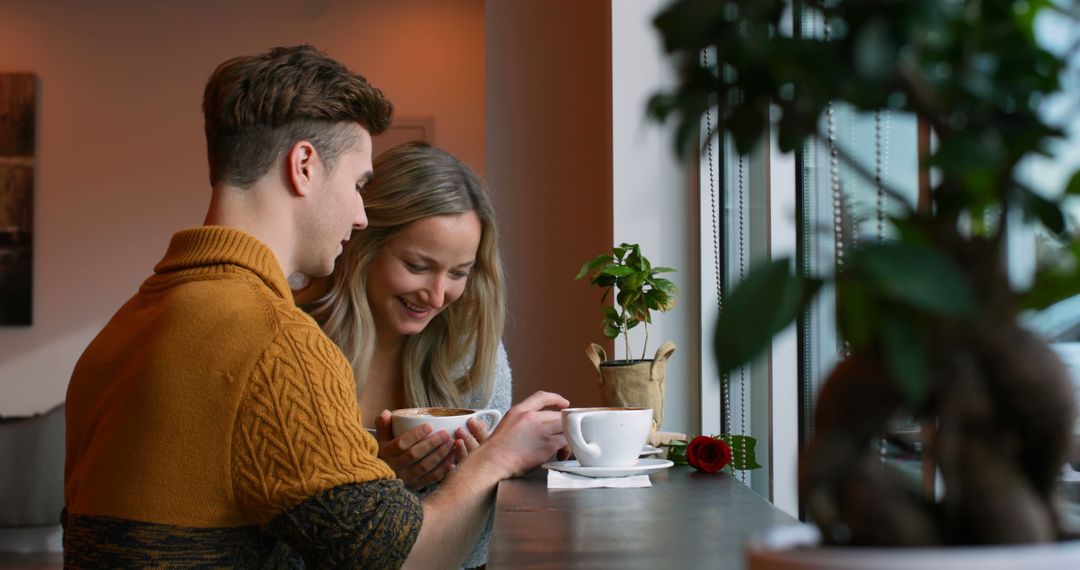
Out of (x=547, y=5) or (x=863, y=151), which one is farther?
(x=547, y=5)

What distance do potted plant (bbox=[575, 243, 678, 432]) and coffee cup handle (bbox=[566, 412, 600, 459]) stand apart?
25 cm

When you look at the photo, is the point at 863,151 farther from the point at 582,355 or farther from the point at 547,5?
the point at 547,5

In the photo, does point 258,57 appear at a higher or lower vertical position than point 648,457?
higher

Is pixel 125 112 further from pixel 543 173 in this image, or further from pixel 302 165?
pixel 302 165

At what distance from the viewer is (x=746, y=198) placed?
2037 millimetres

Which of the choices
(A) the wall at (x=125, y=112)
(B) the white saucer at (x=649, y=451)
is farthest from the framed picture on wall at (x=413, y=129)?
(B) the white saucer at (x=649, y=451)

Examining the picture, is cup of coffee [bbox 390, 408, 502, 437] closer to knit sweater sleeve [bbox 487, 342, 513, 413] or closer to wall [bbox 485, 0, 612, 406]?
knit sweater sleeve [bbox 487, 342, 513, 413]

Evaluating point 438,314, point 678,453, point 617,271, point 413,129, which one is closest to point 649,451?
point 678,453

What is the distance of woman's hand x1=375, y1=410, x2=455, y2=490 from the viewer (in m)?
1.61

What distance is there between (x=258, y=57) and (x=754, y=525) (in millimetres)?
1033

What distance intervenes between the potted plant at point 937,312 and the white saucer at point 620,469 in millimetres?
904

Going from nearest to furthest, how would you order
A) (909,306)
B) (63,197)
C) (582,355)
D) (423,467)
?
1. (909,306)
2. (423,467)
3. (582,355)
4. (63,197)

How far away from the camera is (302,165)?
1565 mm

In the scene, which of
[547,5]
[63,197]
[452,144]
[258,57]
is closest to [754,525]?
[258,57]
